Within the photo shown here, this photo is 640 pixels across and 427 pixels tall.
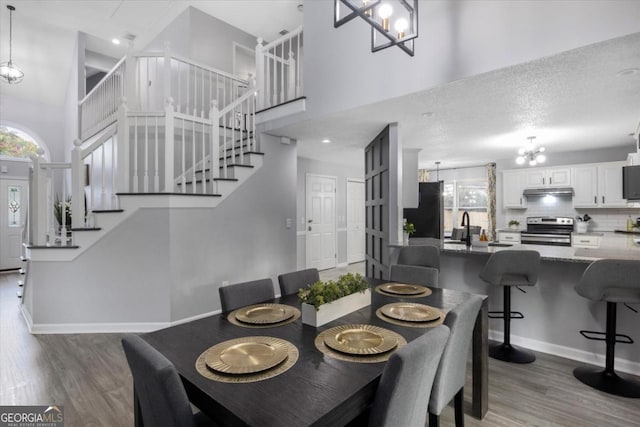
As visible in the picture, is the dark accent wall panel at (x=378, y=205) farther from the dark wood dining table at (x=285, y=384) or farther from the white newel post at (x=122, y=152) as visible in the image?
the white newel post at (x=122, y=152)

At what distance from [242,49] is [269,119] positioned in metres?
2.62

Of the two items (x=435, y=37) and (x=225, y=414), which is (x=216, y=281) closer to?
(x=225, y=414)

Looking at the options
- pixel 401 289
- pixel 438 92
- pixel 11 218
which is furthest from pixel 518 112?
pixel 11 218

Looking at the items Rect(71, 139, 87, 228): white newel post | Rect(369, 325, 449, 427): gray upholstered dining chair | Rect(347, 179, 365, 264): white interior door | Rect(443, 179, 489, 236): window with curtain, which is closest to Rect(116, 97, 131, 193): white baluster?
Rect(71, 139, 87, 228): white newel post

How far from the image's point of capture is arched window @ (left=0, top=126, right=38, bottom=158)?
679 cm

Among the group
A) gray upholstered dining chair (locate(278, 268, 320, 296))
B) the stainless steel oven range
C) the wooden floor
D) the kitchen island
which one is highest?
the stainless steel oven range

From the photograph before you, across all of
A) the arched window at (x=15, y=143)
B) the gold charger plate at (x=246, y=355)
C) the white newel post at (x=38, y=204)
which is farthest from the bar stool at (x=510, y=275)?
the arched window at (x=15, y=143)

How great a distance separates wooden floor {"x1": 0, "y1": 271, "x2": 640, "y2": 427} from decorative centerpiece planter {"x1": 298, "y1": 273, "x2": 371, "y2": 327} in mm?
1025

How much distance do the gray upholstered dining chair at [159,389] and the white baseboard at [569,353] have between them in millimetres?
3184

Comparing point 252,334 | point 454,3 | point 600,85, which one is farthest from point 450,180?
point 252,334

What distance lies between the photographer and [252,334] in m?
1.51

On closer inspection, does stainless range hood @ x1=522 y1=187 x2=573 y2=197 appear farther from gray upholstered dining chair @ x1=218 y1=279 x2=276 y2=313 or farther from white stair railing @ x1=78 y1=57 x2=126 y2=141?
white stair railing @ x1=78 y1=57 x2=126 y2=141

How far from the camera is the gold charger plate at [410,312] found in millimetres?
1663

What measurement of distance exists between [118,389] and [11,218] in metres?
7.07
